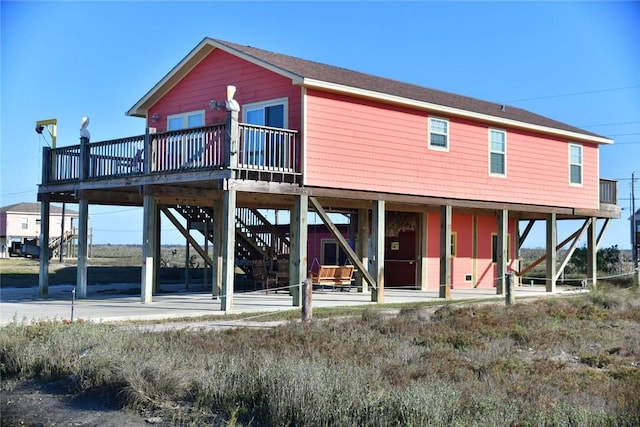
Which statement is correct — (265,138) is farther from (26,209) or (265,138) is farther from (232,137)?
(26,209)

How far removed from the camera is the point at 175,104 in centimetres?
2330

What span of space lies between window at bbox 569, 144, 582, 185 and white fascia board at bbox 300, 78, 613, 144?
396 mm

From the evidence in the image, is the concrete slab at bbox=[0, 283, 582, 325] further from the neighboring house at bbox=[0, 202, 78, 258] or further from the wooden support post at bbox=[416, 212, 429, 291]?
Result: the neighboring house at bbox=[0, 202, 78, 258]

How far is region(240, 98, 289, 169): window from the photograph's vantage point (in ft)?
58.6

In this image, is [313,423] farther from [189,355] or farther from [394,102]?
[394,102]

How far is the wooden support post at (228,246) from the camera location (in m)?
16.8

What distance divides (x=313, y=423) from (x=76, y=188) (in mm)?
15821

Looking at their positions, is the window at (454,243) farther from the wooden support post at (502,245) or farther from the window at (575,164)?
the window at (575,164)

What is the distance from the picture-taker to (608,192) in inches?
1172

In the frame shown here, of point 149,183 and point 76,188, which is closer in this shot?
point 149,183

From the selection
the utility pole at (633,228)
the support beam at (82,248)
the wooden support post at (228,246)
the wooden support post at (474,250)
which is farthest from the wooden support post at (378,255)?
the utility pole at (633,228)

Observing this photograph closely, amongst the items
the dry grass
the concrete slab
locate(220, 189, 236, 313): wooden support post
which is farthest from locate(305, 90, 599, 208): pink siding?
the dry grass

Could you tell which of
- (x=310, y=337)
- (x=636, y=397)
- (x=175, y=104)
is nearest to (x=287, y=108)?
(x=175, y=104)

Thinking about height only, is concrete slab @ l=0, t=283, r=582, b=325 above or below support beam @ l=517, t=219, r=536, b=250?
below
